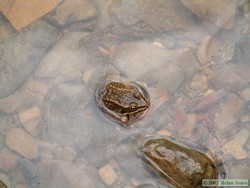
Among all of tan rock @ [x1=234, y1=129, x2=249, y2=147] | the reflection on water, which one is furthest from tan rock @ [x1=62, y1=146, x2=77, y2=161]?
tan rock @ [x1=234, y1=129, x2=249, y2=147]

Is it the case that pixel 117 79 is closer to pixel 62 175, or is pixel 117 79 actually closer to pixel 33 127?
pixel 33 127

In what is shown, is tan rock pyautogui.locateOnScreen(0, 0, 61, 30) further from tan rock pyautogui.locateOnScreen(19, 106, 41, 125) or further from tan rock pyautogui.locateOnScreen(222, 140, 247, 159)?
tan rock pyautogui.locateOnScreen(222, 140, 247, 159)

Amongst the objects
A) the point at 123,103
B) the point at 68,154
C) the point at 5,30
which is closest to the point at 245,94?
the point at 123,103

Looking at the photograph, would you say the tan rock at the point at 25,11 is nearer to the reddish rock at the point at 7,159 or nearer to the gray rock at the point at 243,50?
the reddish rock at the point at 7,159

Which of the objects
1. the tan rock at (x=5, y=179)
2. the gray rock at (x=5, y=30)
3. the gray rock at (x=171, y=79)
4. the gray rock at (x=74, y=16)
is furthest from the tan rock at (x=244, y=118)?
the gray rock at (x=5, y=30)

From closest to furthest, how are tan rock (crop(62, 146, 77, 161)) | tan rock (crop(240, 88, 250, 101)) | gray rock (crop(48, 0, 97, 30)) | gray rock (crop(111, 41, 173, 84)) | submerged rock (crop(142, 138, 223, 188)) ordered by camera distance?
submerged rock (crop(142, 138, 223, 188)) < tan rock (crop(62, 146, 77, 161)) < tan rock (crop(240, 88, 250, 101)) < gray rock (crop(111, 41, 173, 84)) < gray rock (crop(48, 0, 97, 30))

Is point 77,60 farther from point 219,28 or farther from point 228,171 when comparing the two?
point 228,171
